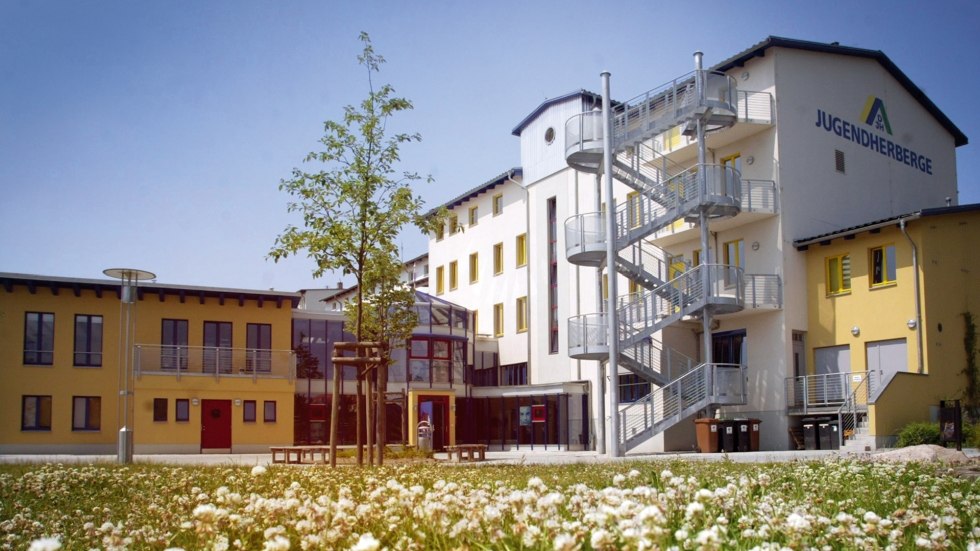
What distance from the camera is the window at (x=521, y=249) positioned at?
135 ft

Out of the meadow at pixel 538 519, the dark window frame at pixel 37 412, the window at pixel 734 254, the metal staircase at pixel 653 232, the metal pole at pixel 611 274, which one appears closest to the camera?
the meadow at pixel 538 519

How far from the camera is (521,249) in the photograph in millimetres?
41594

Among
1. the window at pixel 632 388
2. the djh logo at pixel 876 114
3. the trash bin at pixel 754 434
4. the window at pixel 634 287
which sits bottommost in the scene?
the trash bin at pixel 754 434

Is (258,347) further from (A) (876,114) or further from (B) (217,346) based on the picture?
(A) (876,114)

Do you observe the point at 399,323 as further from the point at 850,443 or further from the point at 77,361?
the point at 77,361

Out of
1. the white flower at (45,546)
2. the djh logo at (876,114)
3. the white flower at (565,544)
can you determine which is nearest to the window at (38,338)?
the djh logo at (876,114)

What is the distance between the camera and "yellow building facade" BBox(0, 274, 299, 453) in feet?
115

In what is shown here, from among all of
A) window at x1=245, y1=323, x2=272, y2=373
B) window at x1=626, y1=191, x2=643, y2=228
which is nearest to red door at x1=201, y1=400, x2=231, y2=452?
window at x1=245, y1=323, x2=272, y2=373

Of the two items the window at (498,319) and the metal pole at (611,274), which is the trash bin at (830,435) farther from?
the window at (498,319)

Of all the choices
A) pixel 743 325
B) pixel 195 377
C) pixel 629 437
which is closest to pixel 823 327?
pixel 743 325

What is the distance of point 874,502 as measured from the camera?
705cm

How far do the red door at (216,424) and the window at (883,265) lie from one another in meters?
23.5

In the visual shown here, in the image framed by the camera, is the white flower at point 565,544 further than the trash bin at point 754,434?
No

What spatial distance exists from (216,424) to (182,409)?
1398 millimetres
